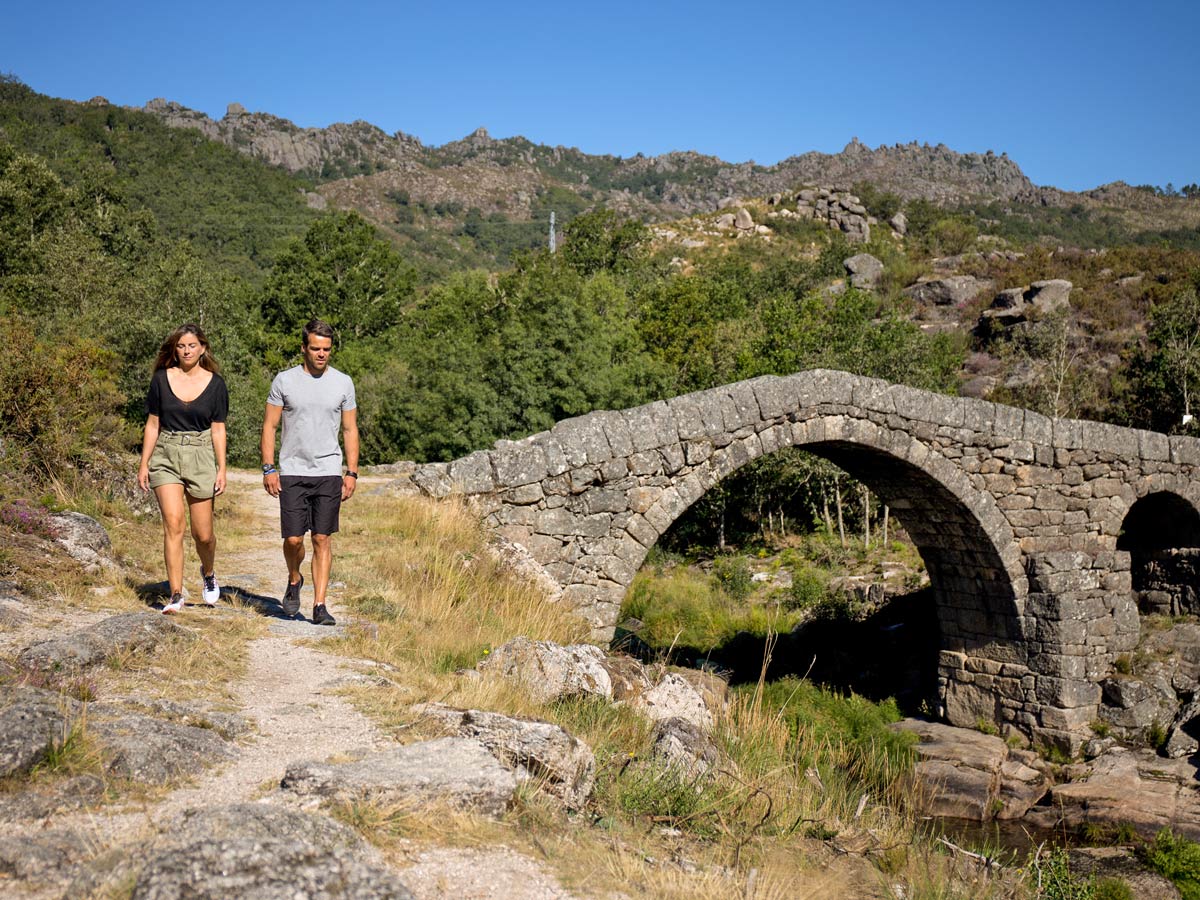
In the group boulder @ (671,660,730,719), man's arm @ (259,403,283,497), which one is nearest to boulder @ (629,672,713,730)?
boulder @ (671,660,730,719)

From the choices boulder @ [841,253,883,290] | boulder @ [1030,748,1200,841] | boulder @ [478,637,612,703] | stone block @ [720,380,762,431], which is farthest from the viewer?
boulder @ [841,253,883,290]

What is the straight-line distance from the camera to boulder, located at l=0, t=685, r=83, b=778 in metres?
2.79

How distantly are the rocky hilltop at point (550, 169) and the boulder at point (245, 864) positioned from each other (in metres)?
86.6

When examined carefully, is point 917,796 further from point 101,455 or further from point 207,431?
point 101,455

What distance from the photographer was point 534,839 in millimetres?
3137

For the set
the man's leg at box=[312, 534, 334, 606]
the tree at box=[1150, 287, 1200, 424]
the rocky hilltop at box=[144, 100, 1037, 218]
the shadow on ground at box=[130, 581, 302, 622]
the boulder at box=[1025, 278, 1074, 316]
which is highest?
the rocky hilltop at box=[144, 100, 1037, 218]

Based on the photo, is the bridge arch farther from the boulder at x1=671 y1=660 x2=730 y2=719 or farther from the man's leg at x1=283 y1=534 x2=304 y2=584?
the man's leg at x1=283 y1=534 x2=304 y2=584

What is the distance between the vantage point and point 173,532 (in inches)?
203

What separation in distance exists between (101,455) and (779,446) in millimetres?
6654

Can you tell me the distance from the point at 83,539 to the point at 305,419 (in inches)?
83.0

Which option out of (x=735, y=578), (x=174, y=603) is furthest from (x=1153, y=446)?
(x=174, y=603)

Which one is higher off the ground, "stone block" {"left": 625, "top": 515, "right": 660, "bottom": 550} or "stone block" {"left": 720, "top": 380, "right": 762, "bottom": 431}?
"stone block" {"left": 720, "top": 380, "right": 762, "bottom": 431}

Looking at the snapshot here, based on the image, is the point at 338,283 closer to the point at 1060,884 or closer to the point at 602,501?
the point at 602,501

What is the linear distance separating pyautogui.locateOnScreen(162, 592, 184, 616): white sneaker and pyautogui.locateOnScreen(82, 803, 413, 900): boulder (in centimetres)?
274
